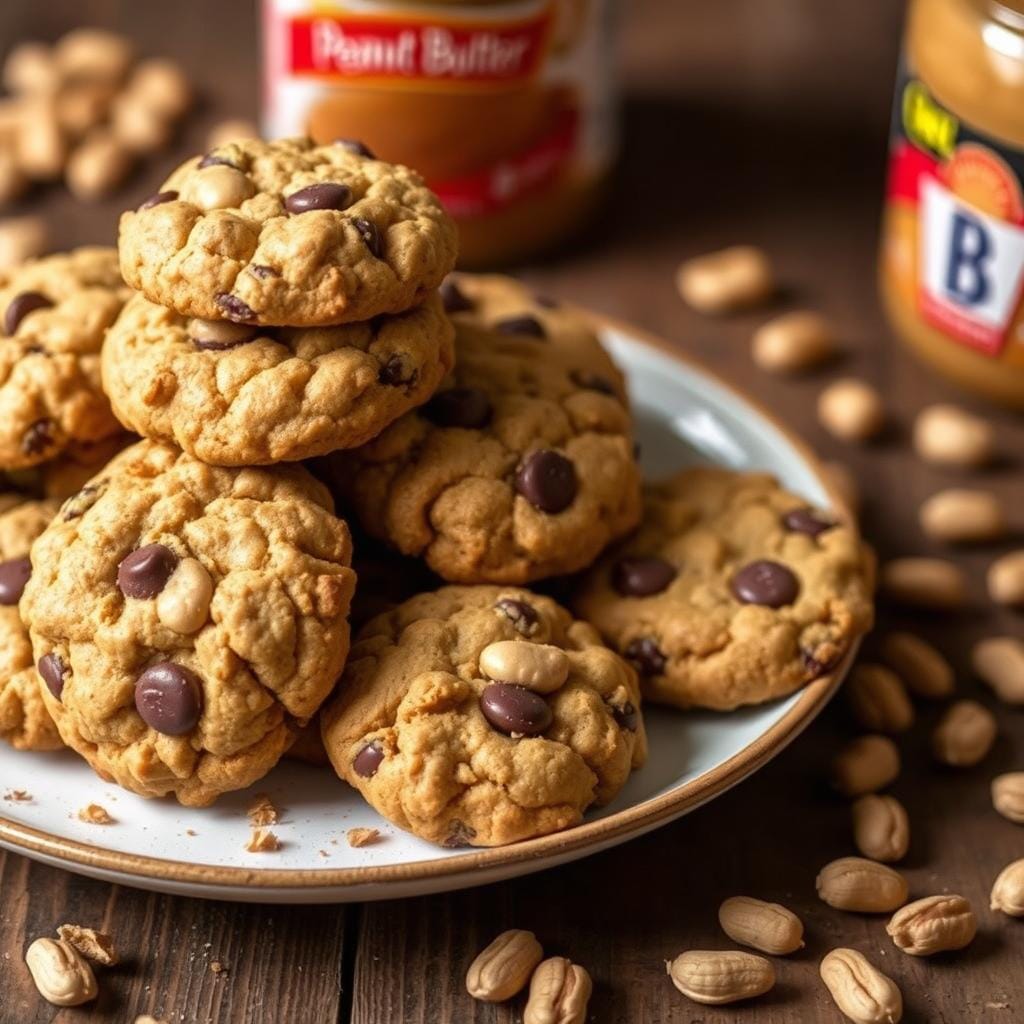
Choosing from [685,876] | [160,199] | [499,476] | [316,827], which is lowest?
[685,876]

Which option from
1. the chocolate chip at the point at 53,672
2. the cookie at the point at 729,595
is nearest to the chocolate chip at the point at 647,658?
the cookie at the point at 729,595

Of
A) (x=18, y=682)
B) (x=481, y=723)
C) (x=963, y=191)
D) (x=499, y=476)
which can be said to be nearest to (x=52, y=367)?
(x=18, y=682)

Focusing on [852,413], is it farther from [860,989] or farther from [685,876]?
[860,989]

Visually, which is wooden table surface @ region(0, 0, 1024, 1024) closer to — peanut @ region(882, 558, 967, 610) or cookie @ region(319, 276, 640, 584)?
peanut @ region(882, 558, 967, 610)

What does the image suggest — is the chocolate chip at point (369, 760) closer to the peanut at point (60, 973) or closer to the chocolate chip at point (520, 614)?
the chocolate chip at point (520, 614)

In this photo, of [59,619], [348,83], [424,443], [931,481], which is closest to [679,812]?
[424,443]

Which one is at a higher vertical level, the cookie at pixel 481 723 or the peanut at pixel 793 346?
the cookie at pixel 481 723
